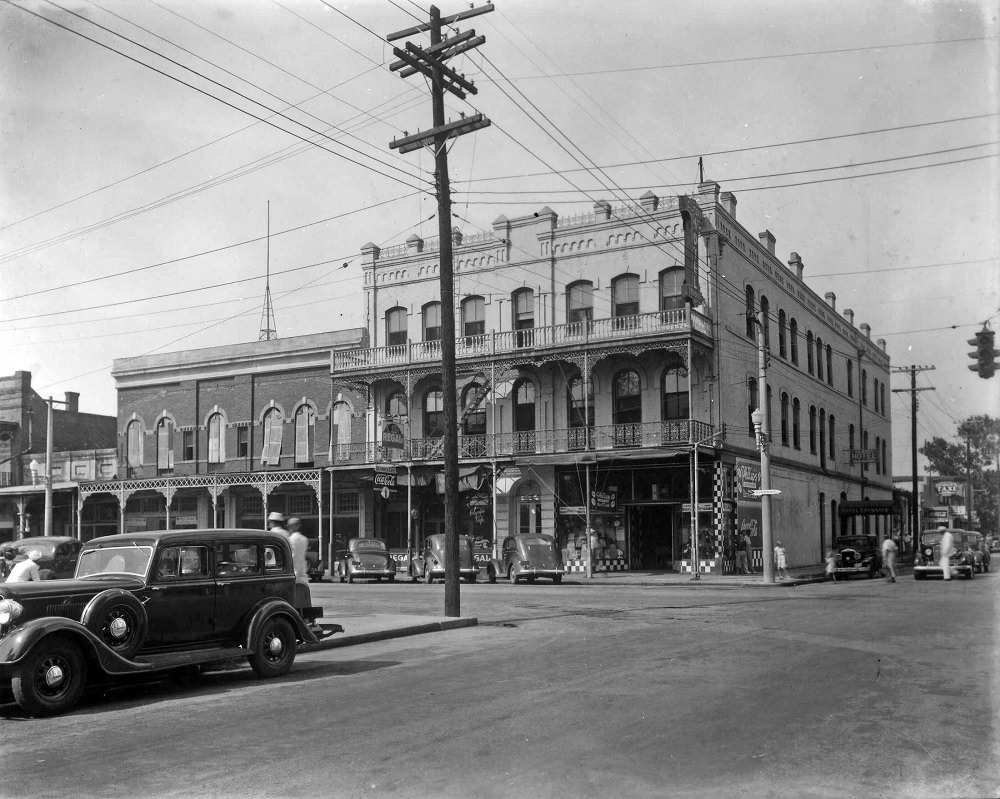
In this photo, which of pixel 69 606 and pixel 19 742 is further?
pixel 69 606

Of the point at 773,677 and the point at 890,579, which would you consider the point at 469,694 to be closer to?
the point at 773,677

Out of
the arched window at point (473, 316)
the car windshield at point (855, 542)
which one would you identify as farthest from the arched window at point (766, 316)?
the arched window at point (473, 316)

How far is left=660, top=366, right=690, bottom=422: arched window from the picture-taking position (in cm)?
3369

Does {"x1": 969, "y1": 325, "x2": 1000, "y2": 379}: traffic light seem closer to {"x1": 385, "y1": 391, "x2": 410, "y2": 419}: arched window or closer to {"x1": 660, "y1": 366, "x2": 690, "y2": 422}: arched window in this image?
{"x1": 660, "y1": 366, "x2": 690, "y2": 422}: arched window

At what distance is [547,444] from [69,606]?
2637cm

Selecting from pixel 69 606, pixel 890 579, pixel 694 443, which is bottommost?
pixel 890 579

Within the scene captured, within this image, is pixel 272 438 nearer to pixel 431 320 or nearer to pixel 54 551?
pixel 431 320

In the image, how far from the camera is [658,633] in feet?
47.0

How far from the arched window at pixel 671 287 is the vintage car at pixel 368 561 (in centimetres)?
1343

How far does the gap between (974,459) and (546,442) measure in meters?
66.7

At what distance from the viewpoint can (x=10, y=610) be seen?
890cm

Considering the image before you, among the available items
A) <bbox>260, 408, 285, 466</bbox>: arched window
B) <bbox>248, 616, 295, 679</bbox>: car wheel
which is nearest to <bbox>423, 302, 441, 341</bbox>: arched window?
<bbox>260, 408, 285, 466</bbox>: arched window

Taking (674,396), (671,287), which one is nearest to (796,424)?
(674,396)

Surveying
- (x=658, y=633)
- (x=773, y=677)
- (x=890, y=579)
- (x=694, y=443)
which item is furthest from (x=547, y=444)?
(x=773, y=677)
